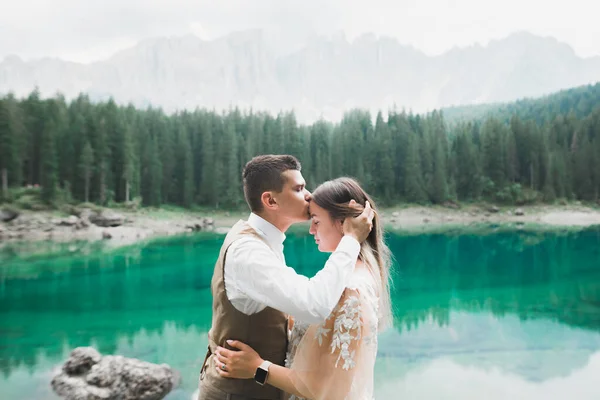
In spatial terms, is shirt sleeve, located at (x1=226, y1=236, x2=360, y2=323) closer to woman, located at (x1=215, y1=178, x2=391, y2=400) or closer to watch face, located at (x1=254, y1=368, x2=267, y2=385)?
woman, located at (x1=215, y1=178, x2=391, y2=400)

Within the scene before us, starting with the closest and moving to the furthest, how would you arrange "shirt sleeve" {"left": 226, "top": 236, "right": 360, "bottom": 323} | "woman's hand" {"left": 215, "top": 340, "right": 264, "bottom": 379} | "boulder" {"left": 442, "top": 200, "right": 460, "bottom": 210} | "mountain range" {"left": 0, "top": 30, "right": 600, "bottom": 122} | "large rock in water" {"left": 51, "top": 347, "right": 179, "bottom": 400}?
"shirt sleeve" {"left": 226, "top": 236, "right": 360, "bottom": 323} < "woman's hand" {"left": 215, "top": 340, "right": 264, "bottom": 379} < "large rock in water" {"left": 51, "top": 347, "right": 179, "bottom": 400} < "boulder" {"left": 442, "top": 200, "right": 460, "bottom": 210} < "mountain range" {"left": 0, "top": 30, "right": 600, "bottom": 122}

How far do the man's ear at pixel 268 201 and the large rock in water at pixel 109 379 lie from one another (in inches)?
208

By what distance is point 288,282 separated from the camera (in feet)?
4.67

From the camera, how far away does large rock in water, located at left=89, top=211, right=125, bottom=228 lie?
26625 mm

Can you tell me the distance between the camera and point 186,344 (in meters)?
8.69

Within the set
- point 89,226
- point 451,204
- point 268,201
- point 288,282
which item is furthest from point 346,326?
point 451,204

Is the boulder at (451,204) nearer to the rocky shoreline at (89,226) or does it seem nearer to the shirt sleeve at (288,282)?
the rocky shoreline at (89,226)

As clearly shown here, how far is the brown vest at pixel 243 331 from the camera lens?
5.18 ft

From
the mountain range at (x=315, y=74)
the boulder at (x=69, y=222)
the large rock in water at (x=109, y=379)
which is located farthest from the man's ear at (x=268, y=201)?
the mountain range at (x=315, y=74)

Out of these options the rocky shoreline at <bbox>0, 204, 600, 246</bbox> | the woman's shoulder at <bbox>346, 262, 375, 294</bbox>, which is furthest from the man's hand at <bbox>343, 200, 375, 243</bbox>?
the rocky shoreline at <bbox>0, 204, 600, 246</bbox>

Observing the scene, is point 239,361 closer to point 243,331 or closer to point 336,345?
point 243,331

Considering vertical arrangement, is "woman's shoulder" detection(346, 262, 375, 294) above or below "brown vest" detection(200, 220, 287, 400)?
above

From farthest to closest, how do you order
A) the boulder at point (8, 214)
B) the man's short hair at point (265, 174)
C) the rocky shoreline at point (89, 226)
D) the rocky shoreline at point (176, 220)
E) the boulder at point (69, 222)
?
the boulder at point (8, 214)
the boulder at point (69, 222)
the rocky shoreline at point (176, 220)
the rocky shoreline at point (89, 226)
the man's short hair at point (265, 174)

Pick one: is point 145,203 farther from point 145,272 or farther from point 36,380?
point 36,380
